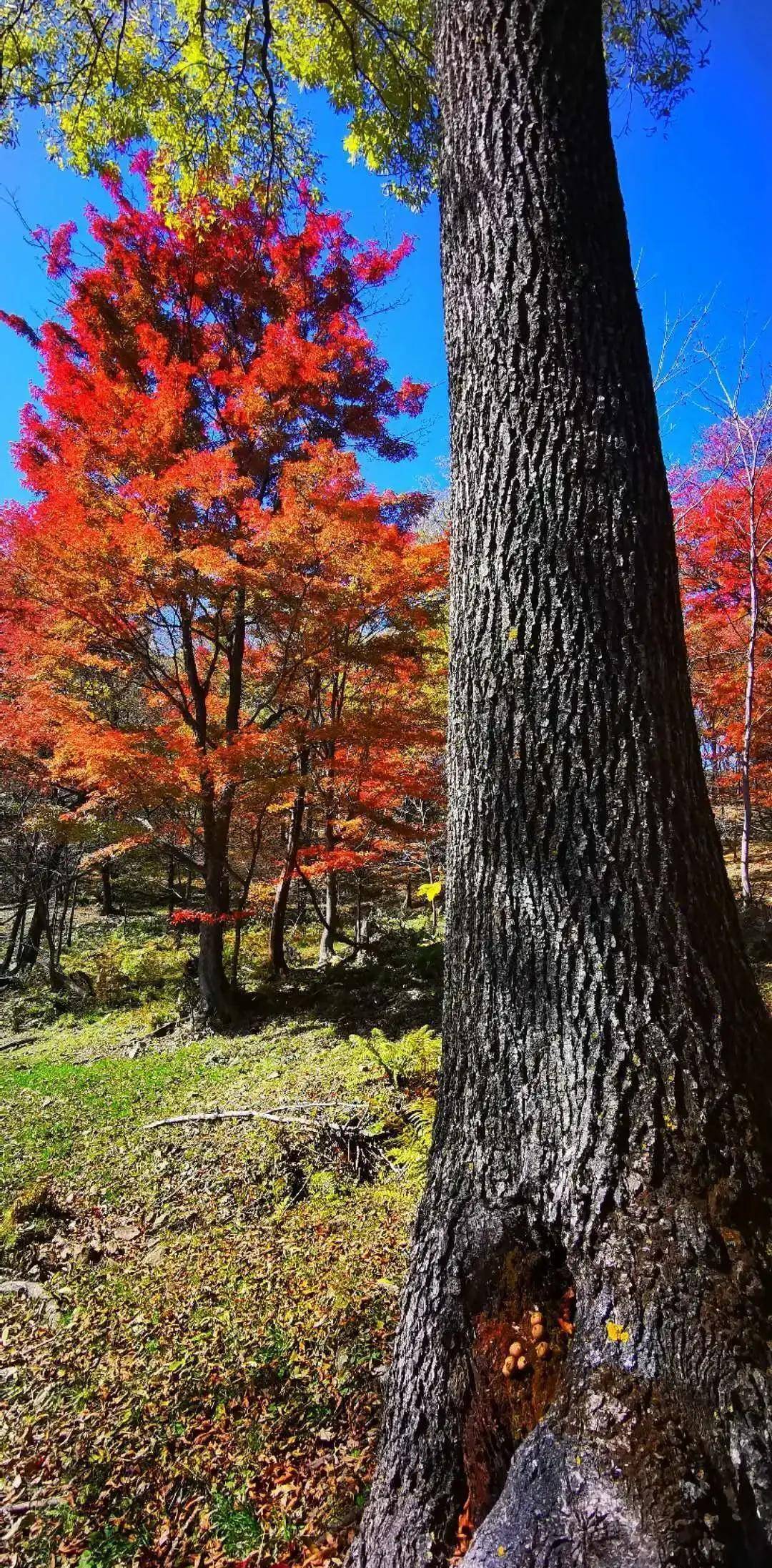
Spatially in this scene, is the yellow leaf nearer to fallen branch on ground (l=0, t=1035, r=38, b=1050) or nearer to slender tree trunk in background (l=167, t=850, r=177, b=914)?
fallen branch on ground (l=0, t=1035, r=38, b=1050)

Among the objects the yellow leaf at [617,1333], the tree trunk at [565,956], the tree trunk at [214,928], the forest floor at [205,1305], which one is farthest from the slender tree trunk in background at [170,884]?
the yellow leaf at [617,1333]

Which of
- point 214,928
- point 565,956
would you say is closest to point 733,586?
point 214,928

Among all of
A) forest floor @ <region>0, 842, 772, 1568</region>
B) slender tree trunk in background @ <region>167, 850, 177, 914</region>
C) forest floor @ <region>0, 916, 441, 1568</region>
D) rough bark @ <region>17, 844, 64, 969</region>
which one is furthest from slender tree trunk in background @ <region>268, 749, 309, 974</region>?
slender tree trunk in background @ <region>167, 850, 177, 914</region>

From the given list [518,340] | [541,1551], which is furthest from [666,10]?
[541,1551]

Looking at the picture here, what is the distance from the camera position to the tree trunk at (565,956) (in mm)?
1217

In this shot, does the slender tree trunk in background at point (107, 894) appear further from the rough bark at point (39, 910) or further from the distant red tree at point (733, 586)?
the distant red tree at point (733, 586)

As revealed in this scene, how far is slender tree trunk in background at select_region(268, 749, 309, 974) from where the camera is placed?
8594 mm

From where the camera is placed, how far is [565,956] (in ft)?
4.72

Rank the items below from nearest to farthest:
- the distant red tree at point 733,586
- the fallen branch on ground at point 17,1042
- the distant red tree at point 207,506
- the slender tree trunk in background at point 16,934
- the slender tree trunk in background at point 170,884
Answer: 1. the distant red tree at point 207,506
2. the distant red tree at point 733,586
3. the fallen branch on ground at point 17,1042
4. the slender tree trunk in background at point 16,934
5. the slender tree trunk in background at point 170,884

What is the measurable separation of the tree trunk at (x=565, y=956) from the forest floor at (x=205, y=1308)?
595 millimetres

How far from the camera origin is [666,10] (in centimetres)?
335

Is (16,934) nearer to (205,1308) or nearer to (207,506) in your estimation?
(207,506)

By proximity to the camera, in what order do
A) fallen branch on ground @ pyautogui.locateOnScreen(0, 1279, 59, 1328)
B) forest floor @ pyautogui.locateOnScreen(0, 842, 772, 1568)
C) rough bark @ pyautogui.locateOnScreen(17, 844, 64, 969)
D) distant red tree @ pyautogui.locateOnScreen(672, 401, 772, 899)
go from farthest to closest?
rough bark @ pyautogui.locateOnScreen(17, 844, 64, 969), distant red tree @ pyautogui.locateOnScreen(672, 401, 772, 899), fallen branch on ground @ pyautogui.locateOnScreen(0, 1279, 59, 1328), forest floor @ pyautogui.locateOnScreen(0, 842, 772, 1568)

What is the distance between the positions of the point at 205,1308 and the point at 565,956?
7.56ft
